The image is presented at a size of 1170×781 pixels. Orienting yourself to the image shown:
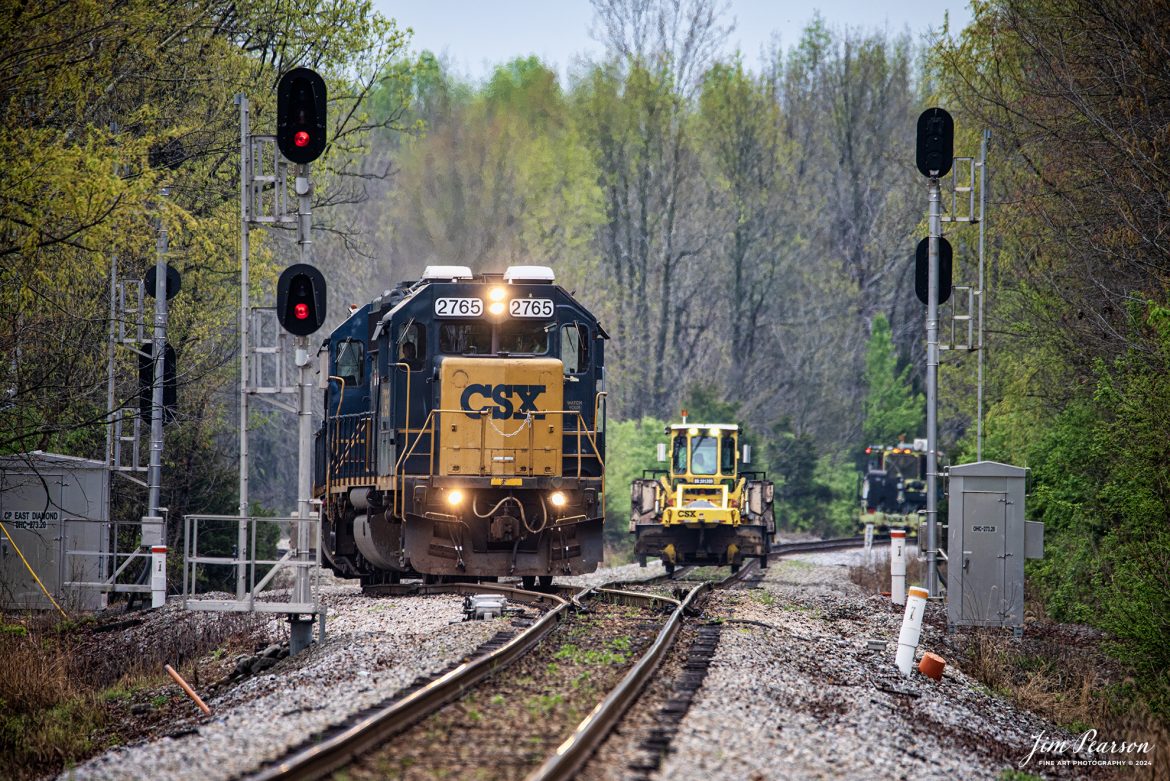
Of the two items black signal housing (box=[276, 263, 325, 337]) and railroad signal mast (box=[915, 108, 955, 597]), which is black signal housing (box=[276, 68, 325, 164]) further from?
railroad signal mast (box=[915, 108, 955, 597])

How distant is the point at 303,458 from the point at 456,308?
4497 mm

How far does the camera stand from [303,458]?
14.9 m

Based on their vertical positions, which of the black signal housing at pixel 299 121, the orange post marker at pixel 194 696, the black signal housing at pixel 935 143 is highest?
the black signal housing at pixel 935 143

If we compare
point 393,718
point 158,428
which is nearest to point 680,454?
point 158,428

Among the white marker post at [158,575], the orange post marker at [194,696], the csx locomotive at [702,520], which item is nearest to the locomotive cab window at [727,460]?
the csx locomotive at [702,520]

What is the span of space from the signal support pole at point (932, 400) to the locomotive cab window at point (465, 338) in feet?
19.4

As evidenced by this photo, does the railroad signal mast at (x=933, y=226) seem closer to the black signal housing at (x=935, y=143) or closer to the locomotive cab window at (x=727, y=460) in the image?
the black signal housing at (x=935, y=143)

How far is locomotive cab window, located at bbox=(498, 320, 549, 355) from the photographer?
19031 millimetres

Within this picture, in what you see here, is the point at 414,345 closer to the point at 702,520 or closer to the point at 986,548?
the point at 986,548

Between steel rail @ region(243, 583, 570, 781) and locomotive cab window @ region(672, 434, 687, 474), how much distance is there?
1454 cm

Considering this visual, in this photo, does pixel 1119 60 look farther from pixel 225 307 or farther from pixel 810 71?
pixel 810 71

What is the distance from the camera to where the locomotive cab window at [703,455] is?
28484mm

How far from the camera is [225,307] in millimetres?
28453

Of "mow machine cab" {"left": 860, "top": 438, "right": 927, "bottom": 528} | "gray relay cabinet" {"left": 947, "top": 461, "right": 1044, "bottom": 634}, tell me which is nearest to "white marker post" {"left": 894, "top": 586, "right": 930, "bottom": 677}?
"gray relay cabinet" {"left": 947, "top": 461, "right": 1044, "bottom": 634}
